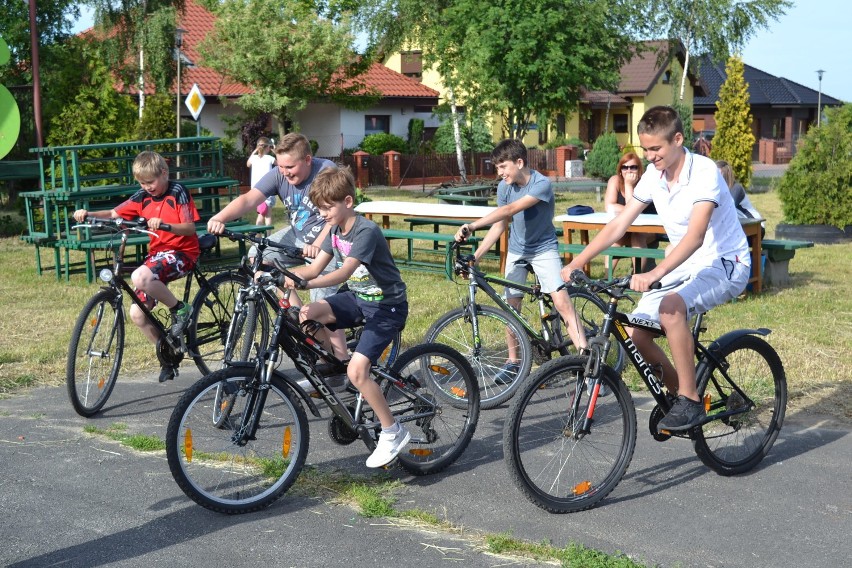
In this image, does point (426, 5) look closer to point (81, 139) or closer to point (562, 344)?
point (81, 139)

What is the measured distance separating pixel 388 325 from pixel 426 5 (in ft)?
120

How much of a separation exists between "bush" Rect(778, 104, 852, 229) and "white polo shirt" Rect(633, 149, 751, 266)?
13184 millimetres

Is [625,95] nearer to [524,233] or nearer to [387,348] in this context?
[524,233]

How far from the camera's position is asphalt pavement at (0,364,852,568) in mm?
4316

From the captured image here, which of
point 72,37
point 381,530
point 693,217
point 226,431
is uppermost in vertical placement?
point 72,37

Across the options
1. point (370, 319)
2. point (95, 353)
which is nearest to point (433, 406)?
point (370, 319)

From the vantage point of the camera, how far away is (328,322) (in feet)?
17.4

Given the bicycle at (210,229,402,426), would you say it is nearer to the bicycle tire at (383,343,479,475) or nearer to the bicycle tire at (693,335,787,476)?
the bicycle tire at (383,343,479,475)

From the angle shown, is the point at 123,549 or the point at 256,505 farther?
the point at 256,505

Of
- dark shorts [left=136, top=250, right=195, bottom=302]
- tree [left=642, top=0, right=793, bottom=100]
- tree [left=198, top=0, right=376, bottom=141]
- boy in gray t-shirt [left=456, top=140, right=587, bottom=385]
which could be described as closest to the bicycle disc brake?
boy in gray t-shirt [left=456, top=140, right=587, bottom=385]

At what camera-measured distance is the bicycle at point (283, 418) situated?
4.63 meters

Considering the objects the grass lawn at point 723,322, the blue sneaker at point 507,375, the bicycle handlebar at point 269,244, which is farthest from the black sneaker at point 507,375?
the bicycle handlebar at point 269,244

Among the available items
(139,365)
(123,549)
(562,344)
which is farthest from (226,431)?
(139,365)

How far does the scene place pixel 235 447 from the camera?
4840mm
